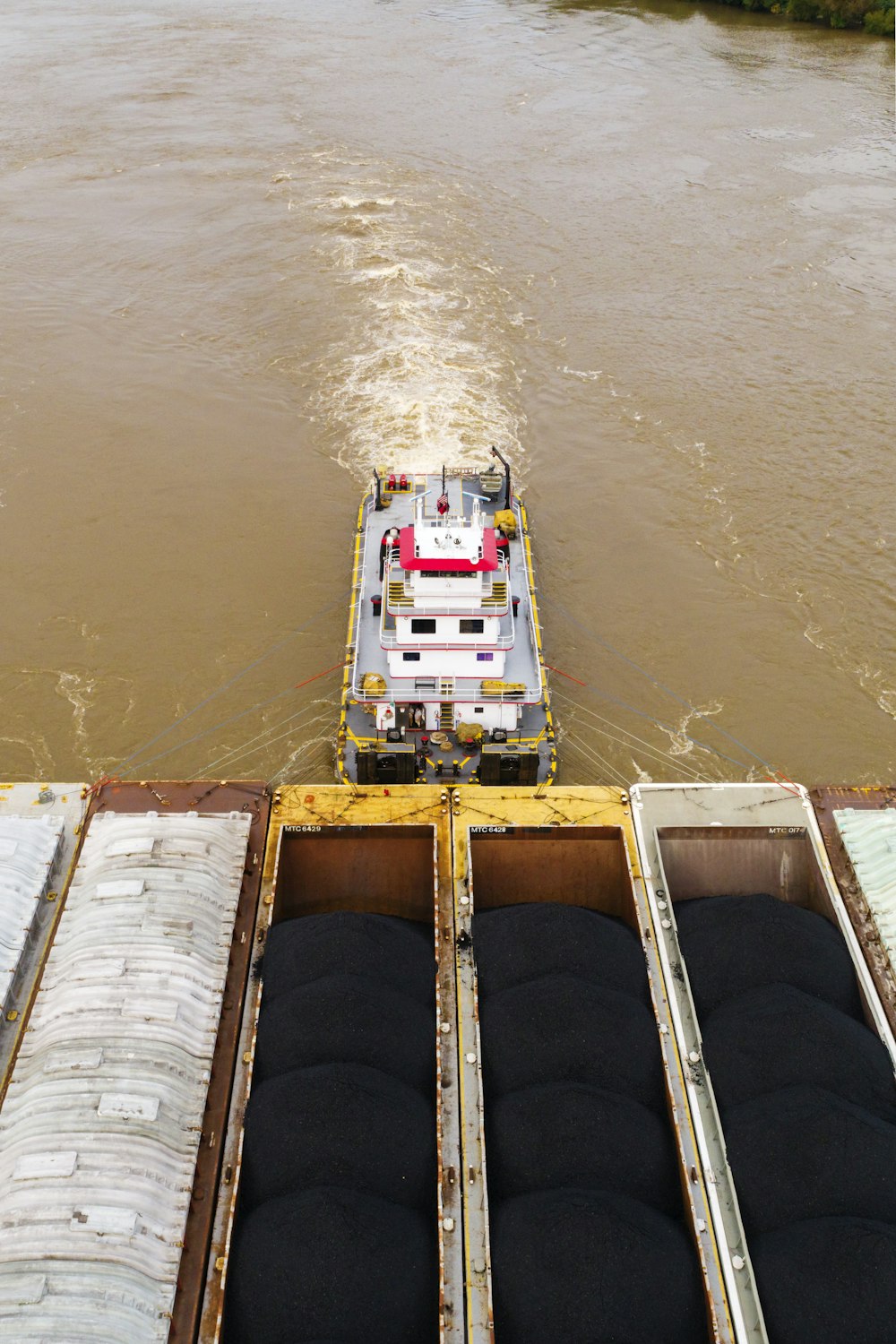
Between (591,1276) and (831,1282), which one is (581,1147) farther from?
(831,1282)

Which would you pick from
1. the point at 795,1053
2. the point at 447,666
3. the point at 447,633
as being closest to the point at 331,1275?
the point at 795,1053

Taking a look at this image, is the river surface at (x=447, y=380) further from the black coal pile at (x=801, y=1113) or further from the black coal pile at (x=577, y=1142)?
the black coal pile at (x=577, y=1142)

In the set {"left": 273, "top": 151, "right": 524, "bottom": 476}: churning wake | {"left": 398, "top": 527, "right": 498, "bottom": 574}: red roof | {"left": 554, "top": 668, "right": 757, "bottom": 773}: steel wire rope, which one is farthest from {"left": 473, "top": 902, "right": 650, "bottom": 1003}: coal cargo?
{"left": 273, "top": 151, "right": 524, "bottom": 476}: churning wake

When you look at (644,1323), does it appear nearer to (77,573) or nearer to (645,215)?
(77,573)

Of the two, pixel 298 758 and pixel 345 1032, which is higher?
pixel 298 758

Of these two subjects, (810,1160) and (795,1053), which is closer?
(810,1160)

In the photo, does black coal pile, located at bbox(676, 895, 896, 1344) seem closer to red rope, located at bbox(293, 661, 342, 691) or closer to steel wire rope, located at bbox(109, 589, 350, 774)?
red rope, located at bbox(293, 661, 342, 691)

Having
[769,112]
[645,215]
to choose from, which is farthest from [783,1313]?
[769,112]
